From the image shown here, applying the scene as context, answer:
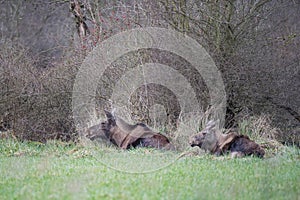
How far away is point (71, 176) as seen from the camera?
8172 mm

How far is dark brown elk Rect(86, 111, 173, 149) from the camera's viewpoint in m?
12.5

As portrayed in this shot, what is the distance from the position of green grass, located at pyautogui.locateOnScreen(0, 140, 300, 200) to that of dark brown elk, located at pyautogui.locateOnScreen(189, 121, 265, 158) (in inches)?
15.7

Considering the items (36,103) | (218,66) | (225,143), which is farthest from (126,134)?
(36,103)

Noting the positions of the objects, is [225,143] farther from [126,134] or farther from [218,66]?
[218,66]

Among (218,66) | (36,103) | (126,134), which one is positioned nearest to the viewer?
(126,134)

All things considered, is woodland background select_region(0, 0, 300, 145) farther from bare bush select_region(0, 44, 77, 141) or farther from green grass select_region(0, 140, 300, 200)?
green grass select_region(0, 140, 300, 200)

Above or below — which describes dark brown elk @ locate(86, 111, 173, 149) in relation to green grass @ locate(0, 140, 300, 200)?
below

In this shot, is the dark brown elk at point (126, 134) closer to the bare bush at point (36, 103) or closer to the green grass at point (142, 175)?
the green grass at point (142, 175)

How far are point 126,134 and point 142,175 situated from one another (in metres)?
4.53

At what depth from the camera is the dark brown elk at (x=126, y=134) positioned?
41.0 ft

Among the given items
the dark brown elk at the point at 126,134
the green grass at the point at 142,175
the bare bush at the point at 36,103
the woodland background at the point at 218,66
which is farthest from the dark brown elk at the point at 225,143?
the bare bush at the point at 36,103

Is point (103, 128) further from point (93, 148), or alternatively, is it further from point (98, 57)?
point (98, 57)

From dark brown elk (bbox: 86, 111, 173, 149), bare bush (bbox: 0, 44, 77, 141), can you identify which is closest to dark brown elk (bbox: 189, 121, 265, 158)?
dark brown elk (bbox: 86, 111, 173, 149)

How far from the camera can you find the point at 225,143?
11.1 metres
